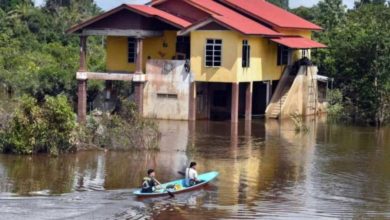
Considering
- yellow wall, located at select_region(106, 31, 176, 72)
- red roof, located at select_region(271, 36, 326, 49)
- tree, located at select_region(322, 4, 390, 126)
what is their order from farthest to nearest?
yellow wall, located at select_region(106, 31, 176, 72)
red roof, located at select_region(271, 36, 326, 49)
tree, located at select_region(322, 4, 390, 126)

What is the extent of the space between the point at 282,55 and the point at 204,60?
22.2ft

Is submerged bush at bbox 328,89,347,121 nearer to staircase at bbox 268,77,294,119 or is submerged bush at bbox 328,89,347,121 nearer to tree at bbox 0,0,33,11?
staircase at bbox 268,77,294,119

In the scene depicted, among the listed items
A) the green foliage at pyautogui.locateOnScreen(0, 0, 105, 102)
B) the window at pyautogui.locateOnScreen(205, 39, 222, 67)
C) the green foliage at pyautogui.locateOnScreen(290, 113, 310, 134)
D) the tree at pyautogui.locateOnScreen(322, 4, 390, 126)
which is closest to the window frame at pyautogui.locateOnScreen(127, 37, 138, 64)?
the green foliage at pyautogui.locateOnScreen(0, 0, 105, 102)

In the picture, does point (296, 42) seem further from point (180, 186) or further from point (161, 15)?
point (180, 186)

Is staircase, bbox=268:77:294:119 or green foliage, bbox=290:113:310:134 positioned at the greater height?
staircase, bbox=268:77:294:119

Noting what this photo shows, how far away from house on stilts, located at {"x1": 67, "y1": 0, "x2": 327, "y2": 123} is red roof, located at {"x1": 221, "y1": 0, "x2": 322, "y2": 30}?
0.10m

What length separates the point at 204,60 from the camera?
42156 millimetres

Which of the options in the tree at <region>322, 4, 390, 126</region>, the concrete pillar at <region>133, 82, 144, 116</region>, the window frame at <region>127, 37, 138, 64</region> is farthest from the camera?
the window frame at <region>127, 37, 138, 64</region>

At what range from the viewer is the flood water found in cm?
2325

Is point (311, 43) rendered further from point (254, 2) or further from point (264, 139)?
point (264, 139)

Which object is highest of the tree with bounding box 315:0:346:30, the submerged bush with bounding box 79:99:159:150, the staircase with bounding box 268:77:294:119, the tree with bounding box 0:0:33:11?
the tree with bounding box 0:0:33:11

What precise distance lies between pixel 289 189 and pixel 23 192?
796 centimetres

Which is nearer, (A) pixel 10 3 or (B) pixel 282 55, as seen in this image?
(B) pixel 282 55

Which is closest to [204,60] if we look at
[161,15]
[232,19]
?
[232,19]
